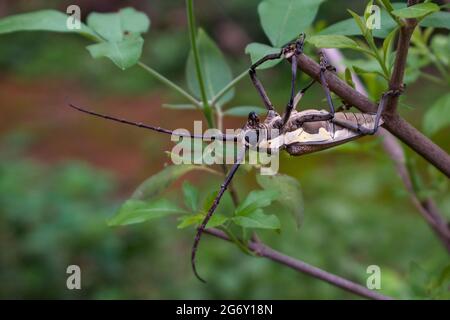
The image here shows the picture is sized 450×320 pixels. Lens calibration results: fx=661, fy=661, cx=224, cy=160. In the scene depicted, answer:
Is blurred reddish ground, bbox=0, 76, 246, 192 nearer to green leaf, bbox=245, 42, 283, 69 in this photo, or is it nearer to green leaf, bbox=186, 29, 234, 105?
green leaf, bbox=186, 29, 234, 105

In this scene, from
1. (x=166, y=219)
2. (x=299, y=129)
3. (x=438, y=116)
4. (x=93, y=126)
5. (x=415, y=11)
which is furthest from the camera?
(x=93, y=126)

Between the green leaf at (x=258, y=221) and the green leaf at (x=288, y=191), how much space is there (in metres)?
0.09

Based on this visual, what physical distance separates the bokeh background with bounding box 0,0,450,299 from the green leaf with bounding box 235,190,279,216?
0.11 meters

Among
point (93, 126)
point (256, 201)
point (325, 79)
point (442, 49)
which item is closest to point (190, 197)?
point (256, 201)

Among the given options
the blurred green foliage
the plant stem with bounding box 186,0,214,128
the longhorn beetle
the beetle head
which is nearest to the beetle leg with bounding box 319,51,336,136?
the longhorn beetle

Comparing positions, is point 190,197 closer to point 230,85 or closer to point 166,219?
point 230,85

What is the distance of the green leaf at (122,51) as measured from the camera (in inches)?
36.3

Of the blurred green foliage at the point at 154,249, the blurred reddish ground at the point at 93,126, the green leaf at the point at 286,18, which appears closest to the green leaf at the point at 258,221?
the green leaf at the point at 286,18

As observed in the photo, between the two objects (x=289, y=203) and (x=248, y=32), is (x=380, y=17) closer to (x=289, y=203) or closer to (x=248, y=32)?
(x=289, y=203)

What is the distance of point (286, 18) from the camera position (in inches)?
40.6

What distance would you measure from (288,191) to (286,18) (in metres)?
0.28

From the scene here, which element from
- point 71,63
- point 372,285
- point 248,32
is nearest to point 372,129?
point 372,285

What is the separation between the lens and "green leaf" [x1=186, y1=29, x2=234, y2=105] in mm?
1221

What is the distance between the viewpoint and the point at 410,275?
→ 3.94 feet
